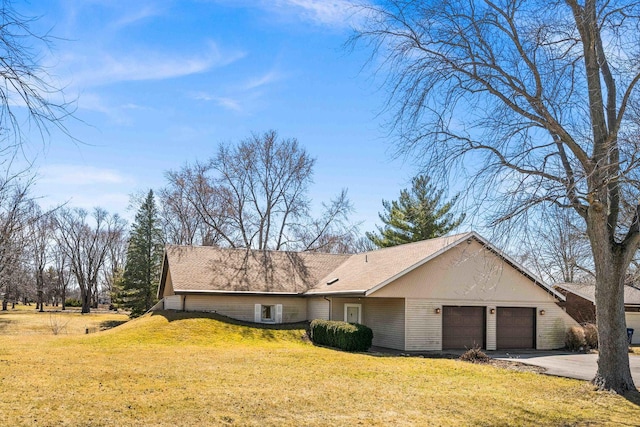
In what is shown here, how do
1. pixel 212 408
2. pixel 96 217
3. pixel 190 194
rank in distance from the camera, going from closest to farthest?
pixel 212 408 < pixel 190 194 < pixel 96 217

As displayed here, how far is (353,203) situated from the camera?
45.9 m

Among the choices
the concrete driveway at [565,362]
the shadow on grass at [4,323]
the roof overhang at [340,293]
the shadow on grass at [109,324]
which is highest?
the roof overhang at [340,293]

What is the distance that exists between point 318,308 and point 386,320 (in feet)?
19.2

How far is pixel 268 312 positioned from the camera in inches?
1169

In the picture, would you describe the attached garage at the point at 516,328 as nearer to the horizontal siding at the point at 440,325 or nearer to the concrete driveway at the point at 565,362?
the horizontal siding at the point at 440,325

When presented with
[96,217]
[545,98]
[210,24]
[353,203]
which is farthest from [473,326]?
[96,217]

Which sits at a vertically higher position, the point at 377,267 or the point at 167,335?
the point at 377,267

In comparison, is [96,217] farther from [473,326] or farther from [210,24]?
[210,24]

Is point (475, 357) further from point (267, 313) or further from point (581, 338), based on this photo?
point (267, 313)

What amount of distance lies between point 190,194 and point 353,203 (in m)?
13.6

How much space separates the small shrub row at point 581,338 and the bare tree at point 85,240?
47.8 meters

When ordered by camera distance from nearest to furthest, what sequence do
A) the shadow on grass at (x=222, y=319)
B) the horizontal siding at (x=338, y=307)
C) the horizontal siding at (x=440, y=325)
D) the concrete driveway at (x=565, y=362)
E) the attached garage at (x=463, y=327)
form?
1. the concrete driveway at (x=565, y=362)
2. the horizontal siding at (x=440, y=325)
3. the attached garage at (x=463, y=327)
4. the shadow on grass at (x=222, y=319)
5. the horizontal siding at (x=338, y=307)

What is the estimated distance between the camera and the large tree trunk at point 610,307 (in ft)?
41.5

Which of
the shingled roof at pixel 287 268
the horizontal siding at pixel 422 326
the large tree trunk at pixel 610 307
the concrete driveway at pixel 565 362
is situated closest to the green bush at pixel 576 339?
the concrete driveway at pixel 565 362
